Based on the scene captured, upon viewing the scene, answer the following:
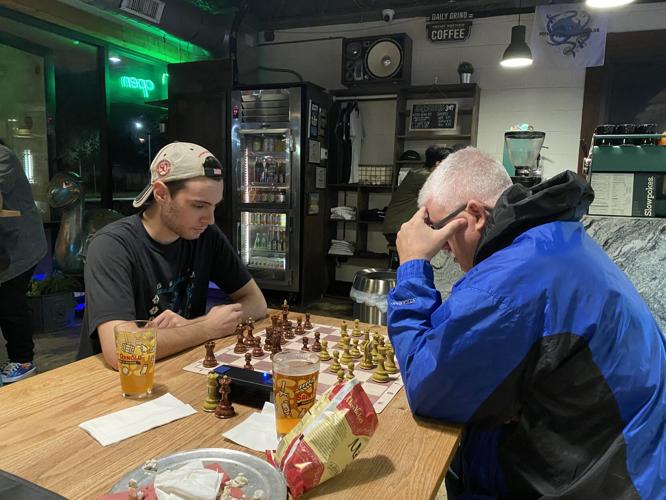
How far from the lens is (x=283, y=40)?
22.5 ft

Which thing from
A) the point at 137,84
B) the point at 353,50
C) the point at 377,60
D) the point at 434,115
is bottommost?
the point at 434,115

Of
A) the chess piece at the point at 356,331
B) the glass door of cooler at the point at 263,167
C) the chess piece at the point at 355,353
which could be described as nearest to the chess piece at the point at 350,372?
the chess piece at the point at 355,353

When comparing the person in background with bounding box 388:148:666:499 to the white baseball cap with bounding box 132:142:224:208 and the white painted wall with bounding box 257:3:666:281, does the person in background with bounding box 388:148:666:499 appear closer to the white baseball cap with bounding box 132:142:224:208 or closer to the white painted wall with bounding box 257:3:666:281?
the white baseball cap with bounding box 132:142:224:208

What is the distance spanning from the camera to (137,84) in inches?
257

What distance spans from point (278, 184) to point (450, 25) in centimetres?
279

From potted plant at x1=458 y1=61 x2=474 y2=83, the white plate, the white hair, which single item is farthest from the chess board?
potted plant at x1=458 y1=61 x2=474 y2=83

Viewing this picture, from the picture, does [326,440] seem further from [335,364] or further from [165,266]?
[165,266]

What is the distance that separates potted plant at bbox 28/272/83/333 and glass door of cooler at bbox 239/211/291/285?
6.84ft

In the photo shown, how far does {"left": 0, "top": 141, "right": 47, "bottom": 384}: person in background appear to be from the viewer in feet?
11.4

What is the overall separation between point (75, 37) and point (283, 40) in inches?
103

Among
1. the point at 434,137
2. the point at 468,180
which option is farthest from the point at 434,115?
the point at 468,180

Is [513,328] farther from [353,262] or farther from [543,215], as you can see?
[353,262]

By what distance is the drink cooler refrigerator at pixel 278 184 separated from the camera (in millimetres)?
5785

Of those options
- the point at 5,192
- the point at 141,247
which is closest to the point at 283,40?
the point at 5,192
